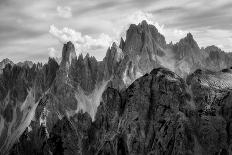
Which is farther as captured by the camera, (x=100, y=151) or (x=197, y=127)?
(x=100, y=151)

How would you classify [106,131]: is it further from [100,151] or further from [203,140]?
[203,140]

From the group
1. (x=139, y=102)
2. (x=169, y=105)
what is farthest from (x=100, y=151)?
(x=169, y=105)

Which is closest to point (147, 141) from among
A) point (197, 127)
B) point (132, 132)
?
point (132, 132)

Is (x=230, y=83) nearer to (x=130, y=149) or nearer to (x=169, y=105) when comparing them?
(x=169, y=105)

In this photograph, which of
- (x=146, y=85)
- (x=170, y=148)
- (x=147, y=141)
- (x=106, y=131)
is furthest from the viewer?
(x=106, y=131)

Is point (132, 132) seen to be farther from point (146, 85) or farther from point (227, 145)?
point (227, 145)

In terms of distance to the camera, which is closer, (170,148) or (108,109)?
(170,148)

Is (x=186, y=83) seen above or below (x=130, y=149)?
above

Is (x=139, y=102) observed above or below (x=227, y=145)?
above

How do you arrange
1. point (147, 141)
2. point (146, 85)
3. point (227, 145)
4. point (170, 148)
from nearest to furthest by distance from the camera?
1. point (227, 145)
2. point (170, 148)
3. point (147, 141)
4. point (146, 85)
